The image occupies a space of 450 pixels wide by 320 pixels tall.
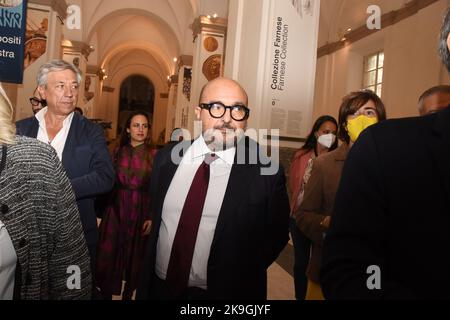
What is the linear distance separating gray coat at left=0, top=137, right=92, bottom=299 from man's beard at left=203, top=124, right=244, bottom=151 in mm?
771

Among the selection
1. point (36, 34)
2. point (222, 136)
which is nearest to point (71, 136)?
point (222, 136)

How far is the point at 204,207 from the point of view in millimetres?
2094

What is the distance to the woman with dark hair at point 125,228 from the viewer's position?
12.1ft

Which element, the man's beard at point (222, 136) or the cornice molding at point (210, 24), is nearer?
the man's beard at point (222, 136)

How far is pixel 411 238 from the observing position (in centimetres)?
108

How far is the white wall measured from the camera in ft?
29.5

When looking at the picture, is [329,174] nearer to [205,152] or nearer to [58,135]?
[205,152]

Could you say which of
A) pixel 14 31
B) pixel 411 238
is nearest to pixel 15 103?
pixel 14 31

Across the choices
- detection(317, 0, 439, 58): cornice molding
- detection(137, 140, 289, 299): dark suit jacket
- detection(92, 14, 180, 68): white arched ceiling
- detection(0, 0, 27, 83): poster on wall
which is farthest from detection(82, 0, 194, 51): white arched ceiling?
detection(137, 140, 289, 299): dark suit jacket

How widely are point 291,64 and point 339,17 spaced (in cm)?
947

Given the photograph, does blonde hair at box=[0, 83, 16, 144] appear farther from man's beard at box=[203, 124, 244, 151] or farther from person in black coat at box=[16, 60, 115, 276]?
person in black coat at box=[16, 60, 115, 276]

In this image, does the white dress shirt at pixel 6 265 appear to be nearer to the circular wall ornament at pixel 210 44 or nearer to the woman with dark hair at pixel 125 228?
the woman with dark hair at pixel 125 228

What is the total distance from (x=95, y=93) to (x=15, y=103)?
15.6 m

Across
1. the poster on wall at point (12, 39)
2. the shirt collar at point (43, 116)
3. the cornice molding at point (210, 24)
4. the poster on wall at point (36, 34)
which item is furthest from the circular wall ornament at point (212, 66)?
the shirt collar at point (43, 116)
